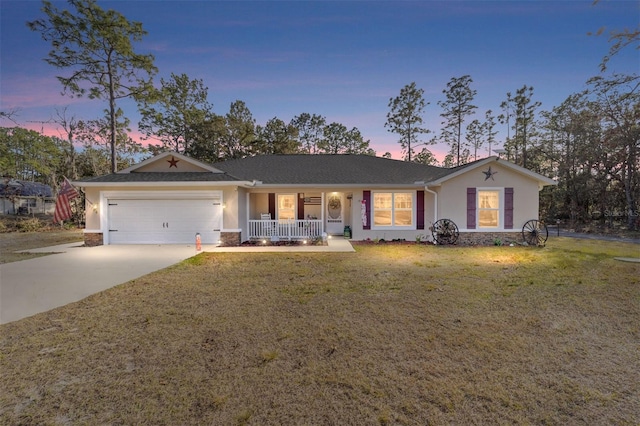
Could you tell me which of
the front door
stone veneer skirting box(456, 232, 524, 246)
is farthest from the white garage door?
stone veneer skirting box(456, 232, 524, 246)

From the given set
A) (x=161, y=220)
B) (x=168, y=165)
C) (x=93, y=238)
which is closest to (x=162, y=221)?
(x=161, y=220)

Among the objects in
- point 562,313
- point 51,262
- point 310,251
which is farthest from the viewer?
point 310,251

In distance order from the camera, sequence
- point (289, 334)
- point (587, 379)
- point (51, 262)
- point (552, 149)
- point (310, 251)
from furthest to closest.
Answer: point (552, 149), point (310, 251), point (51, 262), point (289, 334), point (587, 379)

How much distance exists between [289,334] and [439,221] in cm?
1028

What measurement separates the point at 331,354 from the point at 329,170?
1211 centimetres


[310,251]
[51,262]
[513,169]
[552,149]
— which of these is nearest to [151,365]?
[310,251]

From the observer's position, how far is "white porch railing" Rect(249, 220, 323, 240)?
41.6ft

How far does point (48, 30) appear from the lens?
15.5 metres

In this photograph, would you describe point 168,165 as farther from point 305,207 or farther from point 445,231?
point 445,231

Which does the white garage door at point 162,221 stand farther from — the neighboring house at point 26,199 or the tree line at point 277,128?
the neighboring house at point 26,199

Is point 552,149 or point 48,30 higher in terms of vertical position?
point 48,30

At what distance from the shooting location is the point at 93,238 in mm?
11852

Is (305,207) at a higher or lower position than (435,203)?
lower

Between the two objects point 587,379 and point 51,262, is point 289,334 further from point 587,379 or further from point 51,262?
point 51,262
